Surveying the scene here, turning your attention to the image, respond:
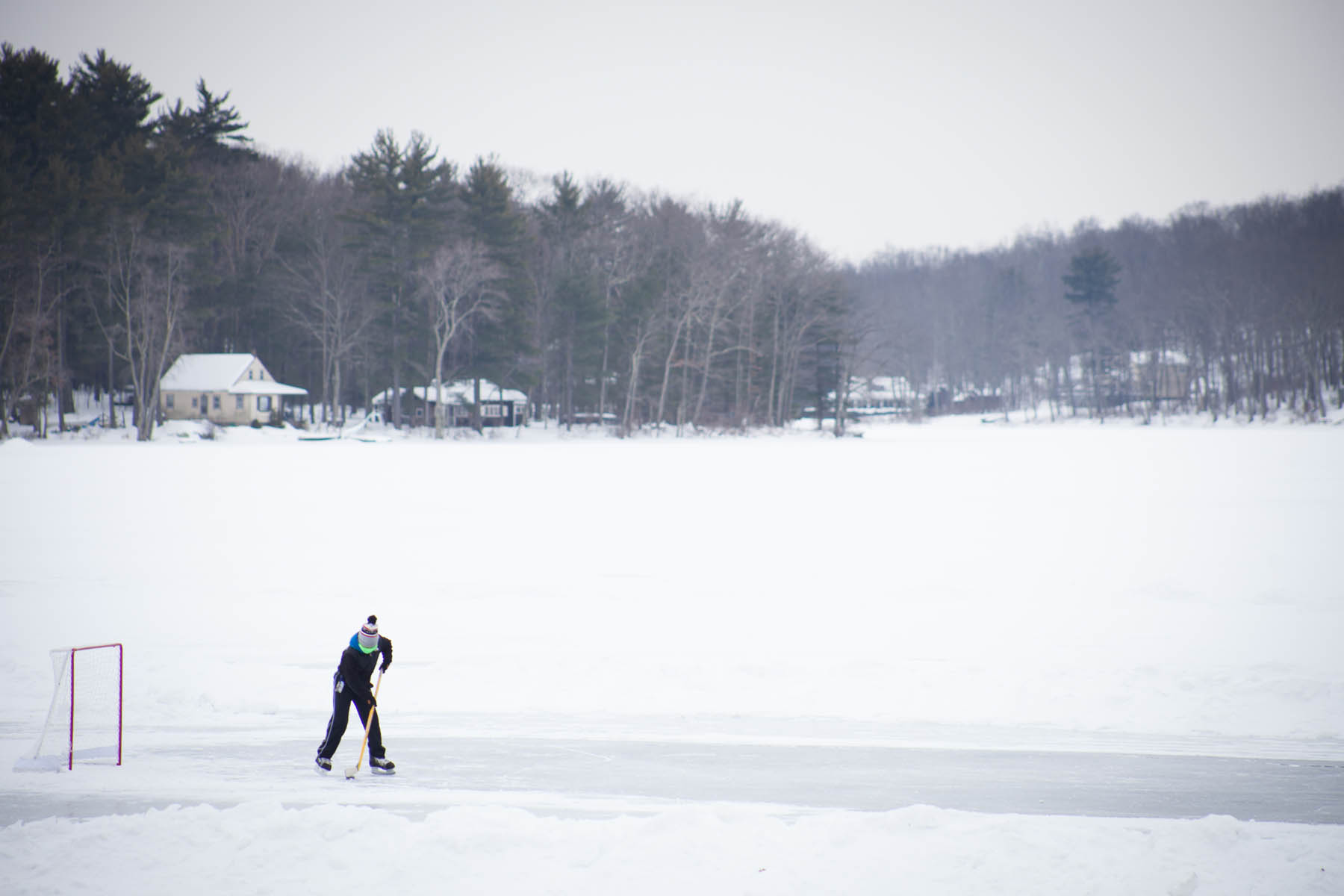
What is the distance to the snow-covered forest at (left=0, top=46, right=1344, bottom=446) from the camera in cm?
4991

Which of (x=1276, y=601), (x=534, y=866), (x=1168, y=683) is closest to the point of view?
(x=534, y=866)

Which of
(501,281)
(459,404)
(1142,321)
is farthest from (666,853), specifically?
(1142,321)

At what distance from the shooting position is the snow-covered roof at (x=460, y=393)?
57.4 m

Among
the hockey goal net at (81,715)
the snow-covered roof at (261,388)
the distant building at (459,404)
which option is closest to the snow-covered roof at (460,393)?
the distant building at (459,404)

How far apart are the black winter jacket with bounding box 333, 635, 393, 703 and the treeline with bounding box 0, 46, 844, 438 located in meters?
46.4

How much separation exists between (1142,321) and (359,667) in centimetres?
9741

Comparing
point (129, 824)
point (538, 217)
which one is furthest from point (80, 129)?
point (129, 824)

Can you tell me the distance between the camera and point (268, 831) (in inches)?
216

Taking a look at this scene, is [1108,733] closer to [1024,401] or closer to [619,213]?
[619,213]

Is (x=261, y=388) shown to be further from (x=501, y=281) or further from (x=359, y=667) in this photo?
(x=359, y=667)

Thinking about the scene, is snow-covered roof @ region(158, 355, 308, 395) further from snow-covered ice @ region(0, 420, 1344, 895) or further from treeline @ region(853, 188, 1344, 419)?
treeline @ region(853, 188, 1344, 419)

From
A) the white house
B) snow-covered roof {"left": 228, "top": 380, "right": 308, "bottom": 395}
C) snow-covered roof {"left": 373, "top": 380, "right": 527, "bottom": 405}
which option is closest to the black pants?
snow-covered roof {"left": 373, "top": 380, "right": 527, "bottom": 405}

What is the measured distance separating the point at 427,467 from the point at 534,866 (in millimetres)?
29807

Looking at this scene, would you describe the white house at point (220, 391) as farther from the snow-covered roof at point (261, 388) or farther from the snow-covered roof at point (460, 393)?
the snow-covered roof at point (460, 393)
